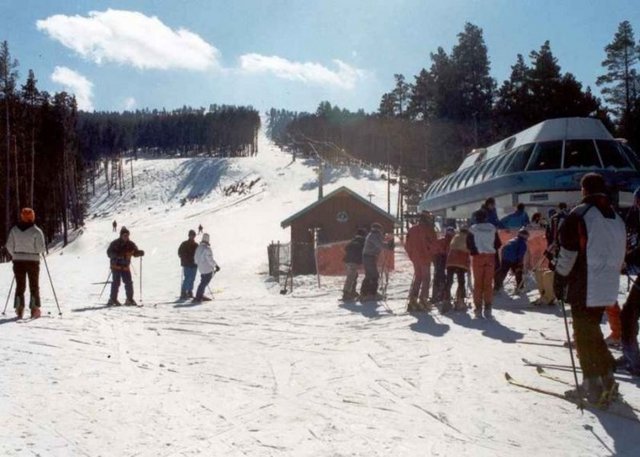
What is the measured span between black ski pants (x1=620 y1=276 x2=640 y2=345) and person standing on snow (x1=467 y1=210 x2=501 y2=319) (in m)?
3.65

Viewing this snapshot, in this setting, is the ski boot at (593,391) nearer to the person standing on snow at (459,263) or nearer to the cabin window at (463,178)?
the person standing on snow at (459,263)

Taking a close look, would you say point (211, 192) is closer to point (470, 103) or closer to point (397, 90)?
point (397, 90)

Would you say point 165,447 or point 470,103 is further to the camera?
point 470,103

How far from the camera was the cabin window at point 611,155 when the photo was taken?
1647 centimetres

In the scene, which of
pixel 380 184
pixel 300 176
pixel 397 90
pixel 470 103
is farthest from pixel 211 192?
pixel 470 103

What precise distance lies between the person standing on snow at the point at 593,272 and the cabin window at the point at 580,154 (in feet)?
42.2

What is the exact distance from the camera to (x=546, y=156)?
16.8 meters

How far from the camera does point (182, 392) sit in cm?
507

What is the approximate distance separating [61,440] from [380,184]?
255 ft

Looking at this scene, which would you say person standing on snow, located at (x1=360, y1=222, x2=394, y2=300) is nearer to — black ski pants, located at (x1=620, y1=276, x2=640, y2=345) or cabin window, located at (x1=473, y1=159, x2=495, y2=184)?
black ski pants, located at (x1=620, y1=276, x2=640, y2=345)

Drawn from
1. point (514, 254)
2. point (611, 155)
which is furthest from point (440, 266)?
point (611, 155)

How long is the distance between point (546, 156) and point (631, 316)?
1243 cm

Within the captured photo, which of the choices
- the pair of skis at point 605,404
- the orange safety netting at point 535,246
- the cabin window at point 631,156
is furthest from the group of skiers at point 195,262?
the cabin window at point 631,156

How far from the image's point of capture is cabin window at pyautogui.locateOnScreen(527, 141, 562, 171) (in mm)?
16531
